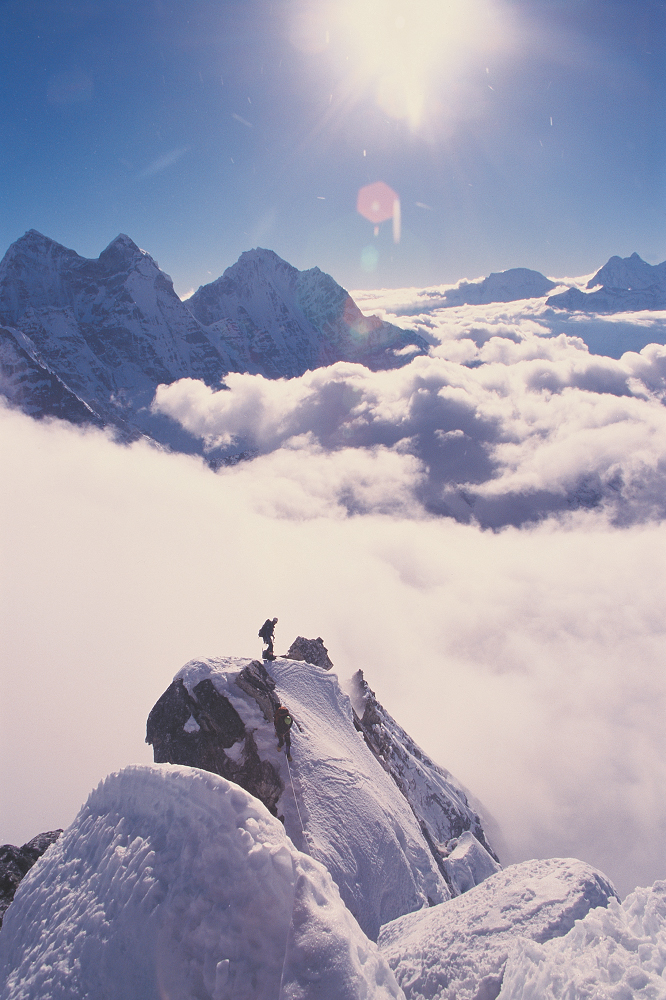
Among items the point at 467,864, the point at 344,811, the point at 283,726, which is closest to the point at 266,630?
the point at 283,726

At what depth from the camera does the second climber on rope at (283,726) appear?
1652 cm

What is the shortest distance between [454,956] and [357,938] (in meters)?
3.30

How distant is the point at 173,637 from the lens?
11162 centimetres

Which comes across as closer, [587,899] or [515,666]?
[587,899]

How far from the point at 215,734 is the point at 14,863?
789cm

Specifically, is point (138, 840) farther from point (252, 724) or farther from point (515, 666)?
point (515, 666)

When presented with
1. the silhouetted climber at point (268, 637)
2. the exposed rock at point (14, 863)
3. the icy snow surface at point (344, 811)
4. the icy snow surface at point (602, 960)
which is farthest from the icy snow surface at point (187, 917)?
the silhouetted climber at point (268, 637)

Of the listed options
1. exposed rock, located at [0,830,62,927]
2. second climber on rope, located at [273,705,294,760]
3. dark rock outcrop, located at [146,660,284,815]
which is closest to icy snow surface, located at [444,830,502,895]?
second climber on rope, located at [273,705,294,760]

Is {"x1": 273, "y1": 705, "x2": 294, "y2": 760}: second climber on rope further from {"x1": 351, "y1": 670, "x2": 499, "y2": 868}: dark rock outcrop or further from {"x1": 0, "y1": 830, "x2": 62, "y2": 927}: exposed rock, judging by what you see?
{"x1": 351, "y1": 670, "x2": 499, "y2": 868}: dark rock outcrop

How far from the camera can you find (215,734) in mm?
18141

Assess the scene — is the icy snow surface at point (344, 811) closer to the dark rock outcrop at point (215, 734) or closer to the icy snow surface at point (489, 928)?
the dark rock outcrop at point (215, 734)

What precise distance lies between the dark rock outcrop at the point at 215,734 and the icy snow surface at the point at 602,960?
11.1 metres

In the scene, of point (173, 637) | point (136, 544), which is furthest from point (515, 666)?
point (136, 544)

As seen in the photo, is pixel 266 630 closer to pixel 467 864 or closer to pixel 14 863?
pixel 14 863
